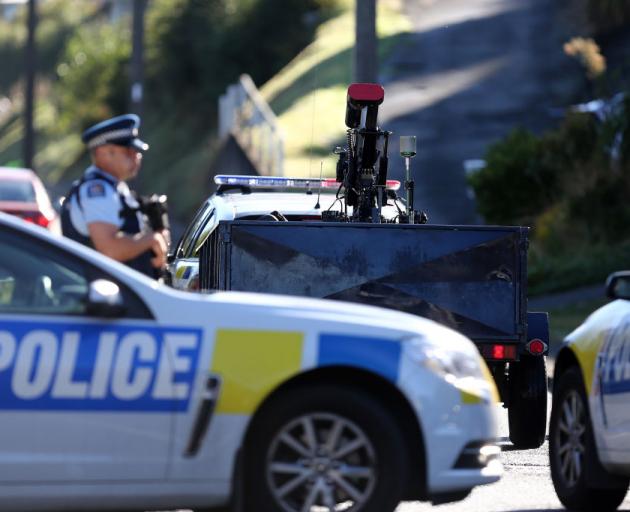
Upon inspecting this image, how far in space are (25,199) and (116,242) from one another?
48.2 ft

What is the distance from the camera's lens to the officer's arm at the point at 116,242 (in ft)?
27.9

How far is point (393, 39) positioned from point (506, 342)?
98.2 feet

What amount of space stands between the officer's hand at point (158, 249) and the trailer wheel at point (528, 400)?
9.87 feet

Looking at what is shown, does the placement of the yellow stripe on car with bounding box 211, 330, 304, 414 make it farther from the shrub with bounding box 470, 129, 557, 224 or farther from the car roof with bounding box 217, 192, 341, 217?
the shrub with bounding box 470, 129, 557, 224

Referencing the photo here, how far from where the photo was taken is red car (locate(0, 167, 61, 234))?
2186 centimetres

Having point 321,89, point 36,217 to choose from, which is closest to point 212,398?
point 36,217

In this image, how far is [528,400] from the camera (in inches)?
431

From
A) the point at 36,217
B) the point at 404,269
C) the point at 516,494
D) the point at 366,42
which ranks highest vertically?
the point at 366,42

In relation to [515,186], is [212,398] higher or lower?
lower

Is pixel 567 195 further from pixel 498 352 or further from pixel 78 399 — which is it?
pixel 78 399

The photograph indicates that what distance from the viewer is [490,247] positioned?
34.5 ft

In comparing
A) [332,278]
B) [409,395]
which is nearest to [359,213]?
[332,278]

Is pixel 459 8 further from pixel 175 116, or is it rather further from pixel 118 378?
pixel 118 378

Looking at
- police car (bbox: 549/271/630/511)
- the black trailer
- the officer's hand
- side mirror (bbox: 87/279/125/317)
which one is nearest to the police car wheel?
police car (bbox: 549/271/630/511)
